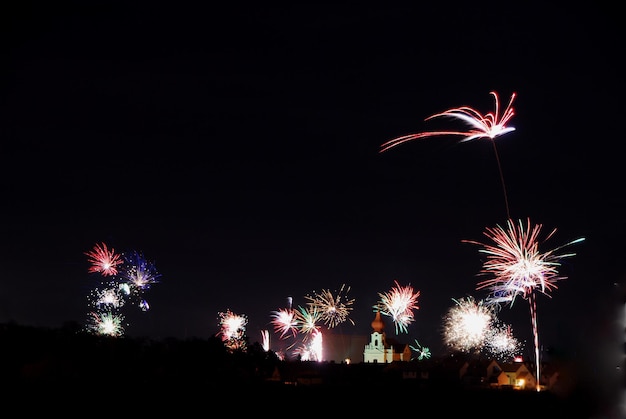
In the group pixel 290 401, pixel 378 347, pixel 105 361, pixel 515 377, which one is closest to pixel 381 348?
pixel 378 347

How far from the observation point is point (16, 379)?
6488 cm

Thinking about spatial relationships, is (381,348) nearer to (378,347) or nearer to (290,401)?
(378,347)

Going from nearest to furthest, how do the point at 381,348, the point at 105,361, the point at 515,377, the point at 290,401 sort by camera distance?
the point at 105,361 < the point at 290,401 < the point at 515,377 < the point at 381,348

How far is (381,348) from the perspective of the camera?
153 meters

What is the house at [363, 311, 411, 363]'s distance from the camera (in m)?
152

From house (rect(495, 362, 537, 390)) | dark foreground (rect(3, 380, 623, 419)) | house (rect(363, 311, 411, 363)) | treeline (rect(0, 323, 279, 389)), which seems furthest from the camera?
house (rect(363, 311, 411, 363))

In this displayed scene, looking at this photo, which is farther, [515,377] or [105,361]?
[515,377]

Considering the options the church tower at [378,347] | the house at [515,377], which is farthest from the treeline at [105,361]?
the church tower at [378,347]

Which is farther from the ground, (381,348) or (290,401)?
(381,348)

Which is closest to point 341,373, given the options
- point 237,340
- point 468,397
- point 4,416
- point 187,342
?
point 237,340

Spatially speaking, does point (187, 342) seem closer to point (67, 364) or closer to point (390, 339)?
point (67, 364)

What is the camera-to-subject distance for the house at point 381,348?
152 meters

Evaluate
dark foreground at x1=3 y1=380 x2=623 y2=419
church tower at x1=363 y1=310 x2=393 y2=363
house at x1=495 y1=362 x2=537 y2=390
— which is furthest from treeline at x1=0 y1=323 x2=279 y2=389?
church tower at x1=363 y1=310 x2=393 y2=363

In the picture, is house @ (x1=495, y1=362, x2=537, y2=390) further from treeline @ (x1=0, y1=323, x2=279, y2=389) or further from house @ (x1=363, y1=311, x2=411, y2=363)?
house @ (x1=363, y1=311, x2=411, y2=363)
